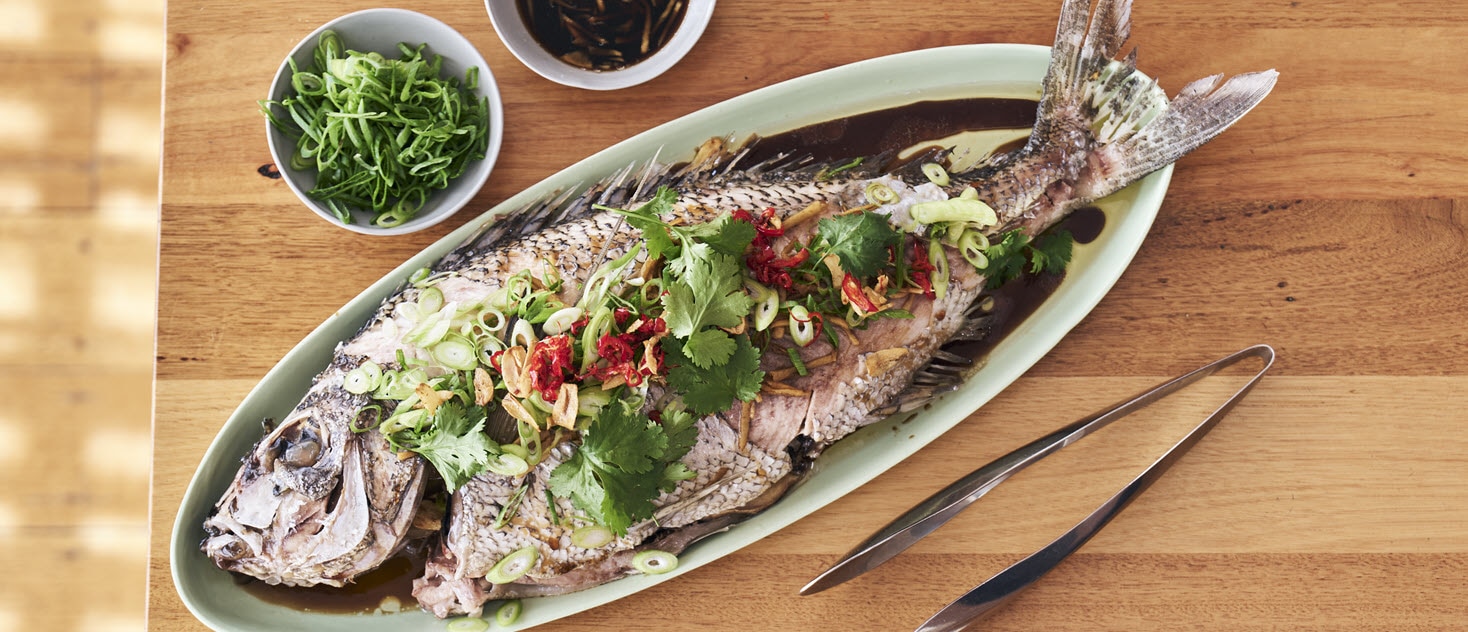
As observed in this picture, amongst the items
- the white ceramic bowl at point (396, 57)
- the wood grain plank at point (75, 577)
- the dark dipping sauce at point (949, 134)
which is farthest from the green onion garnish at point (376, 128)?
the wood grain plank at point (75, 577)

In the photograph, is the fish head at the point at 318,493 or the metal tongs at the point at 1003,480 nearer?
the fish head at the point at 318,493

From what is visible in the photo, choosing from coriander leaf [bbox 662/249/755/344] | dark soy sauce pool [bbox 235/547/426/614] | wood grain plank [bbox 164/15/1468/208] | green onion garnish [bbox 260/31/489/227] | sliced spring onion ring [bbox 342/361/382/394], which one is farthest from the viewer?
wood grain plank [bbox 164/15/1468/208]

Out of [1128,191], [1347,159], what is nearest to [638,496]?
[1128,191]

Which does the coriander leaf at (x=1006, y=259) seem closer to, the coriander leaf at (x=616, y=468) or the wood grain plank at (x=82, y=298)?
the coriander leaf at (x=616, y=468)

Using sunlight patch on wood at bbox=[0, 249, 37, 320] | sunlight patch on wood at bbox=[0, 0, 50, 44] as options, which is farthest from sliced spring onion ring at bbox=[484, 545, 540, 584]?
sunlight patch on wood at bbox=[0, 0, 50, 44]

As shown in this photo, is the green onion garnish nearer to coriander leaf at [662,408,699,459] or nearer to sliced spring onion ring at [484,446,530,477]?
sliced spring onion ring at [484,446,530,477]

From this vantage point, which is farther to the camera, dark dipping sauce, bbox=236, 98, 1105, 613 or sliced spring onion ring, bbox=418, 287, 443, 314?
dark dipping sauce, bbox=236, 98, 1105, 613

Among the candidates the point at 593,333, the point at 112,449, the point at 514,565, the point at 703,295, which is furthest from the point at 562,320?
the point at 112,449
